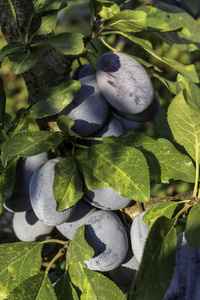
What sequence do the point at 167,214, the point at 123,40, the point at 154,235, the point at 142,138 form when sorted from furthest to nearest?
the point at 123,40
the point at 142,138
the point at 167,214
the point at 154,235

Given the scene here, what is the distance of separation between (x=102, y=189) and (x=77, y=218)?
0.35ft

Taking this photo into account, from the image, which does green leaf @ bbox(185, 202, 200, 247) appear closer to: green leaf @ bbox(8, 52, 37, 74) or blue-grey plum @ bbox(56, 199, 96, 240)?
blue-grey plum @ bbox(56, 199, 96, 240)

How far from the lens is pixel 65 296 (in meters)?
0.70

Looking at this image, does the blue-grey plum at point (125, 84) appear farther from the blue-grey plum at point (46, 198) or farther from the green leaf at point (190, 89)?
the blue-grey plum at point (46, 198)

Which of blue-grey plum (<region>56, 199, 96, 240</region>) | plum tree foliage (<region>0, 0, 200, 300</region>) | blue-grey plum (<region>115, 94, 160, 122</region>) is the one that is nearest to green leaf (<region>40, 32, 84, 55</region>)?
plum tree foliage (<region>0, 0, 200, 300</region>)

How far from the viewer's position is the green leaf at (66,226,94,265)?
0.66m

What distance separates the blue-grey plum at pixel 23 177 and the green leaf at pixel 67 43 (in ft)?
0.84

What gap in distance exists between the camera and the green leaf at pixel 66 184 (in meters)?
0.66

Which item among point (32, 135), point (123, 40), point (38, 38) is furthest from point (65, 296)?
point (123, 40)

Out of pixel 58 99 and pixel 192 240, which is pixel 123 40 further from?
pixel 192 240

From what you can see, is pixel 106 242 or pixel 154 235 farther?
pixel 106 242

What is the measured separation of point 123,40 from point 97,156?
1.97 ft

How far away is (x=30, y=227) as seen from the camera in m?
0.92

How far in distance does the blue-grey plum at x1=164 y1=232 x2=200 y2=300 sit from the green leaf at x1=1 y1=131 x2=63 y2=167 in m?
0.34
